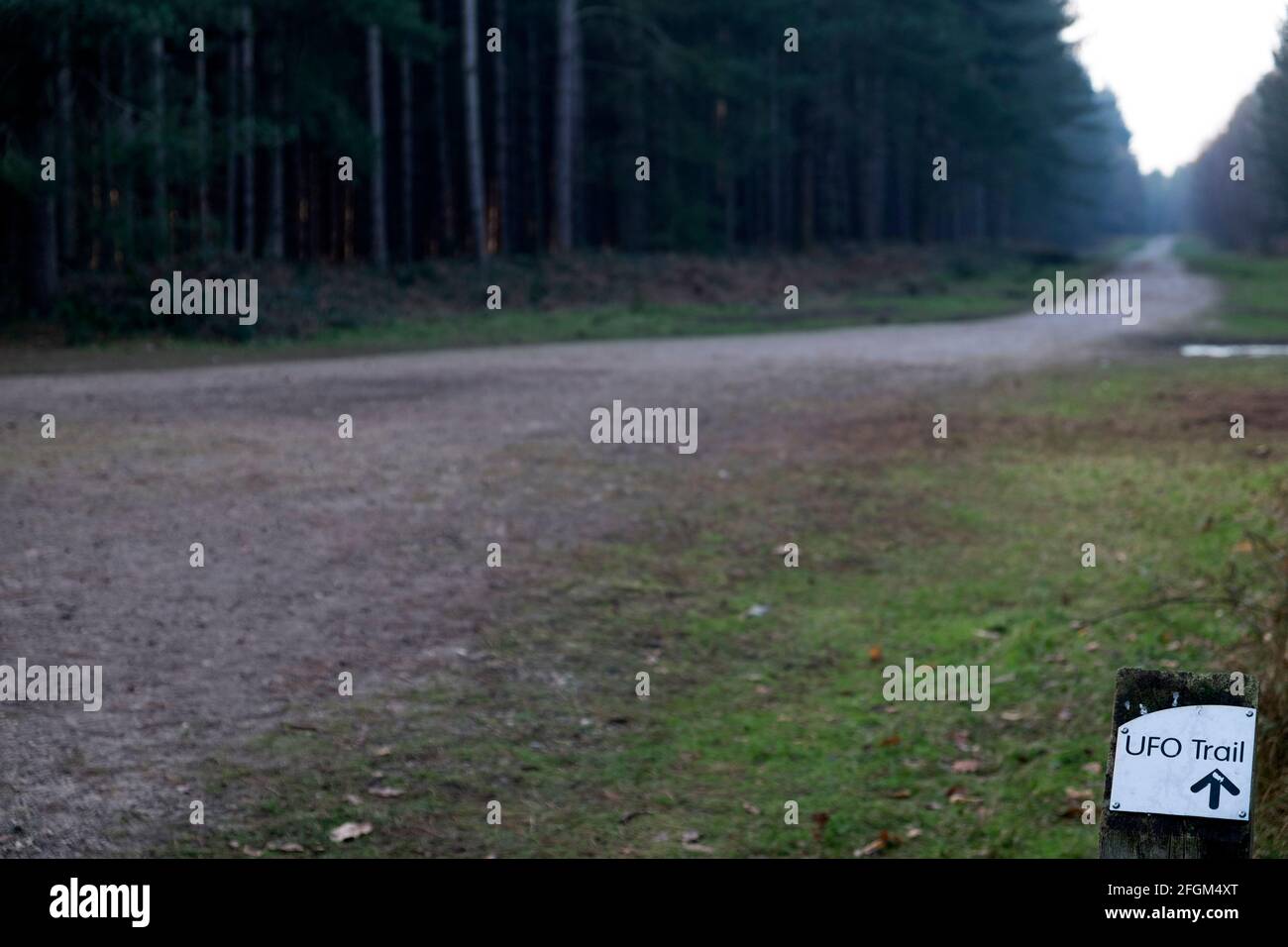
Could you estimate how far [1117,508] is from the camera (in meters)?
11.5

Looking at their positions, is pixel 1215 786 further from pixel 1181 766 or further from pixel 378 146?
pixel 378 146

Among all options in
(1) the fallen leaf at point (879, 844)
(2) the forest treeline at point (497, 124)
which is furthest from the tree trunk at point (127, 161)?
(1) the fallen leaf at point (879, 844)

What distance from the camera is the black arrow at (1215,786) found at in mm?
2949

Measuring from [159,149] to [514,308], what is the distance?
32.9ft

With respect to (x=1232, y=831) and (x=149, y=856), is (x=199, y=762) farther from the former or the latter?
(x=1232, y=831)

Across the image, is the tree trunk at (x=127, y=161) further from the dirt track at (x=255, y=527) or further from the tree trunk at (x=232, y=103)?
the dirt track at (x=255, y=527)

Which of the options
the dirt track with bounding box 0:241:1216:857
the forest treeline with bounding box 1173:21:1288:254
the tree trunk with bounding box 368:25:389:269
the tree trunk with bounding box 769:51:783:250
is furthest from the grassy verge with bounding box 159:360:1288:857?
the tree trunk with bounding box 769:51:783:250

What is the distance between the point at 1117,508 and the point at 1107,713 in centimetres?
460

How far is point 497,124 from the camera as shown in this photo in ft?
128

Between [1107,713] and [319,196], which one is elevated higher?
[319,196]

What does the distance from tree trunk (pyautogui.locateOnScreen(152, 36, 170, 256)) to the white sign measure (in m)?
22.6

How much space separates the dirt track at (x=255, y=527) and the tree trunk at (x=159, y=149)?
532cm
